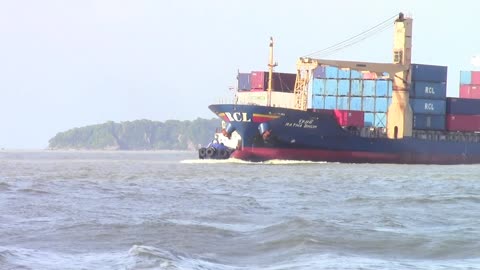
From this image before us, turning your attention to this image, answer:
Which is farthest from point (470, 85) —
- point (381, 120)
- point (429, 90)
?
point (381, 120)

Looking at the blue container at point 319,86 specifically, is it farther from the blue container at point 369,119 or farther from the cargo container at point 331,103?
the blue container at point 369,119

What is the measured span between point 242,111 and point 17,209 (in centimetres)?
3198

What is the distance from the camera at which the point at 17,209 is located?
1905 centimetres

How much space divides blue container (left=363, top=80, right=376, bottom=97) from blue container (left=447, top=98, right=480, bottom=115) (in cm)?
469

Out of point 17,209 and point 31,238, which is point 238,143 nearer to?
point 17,209

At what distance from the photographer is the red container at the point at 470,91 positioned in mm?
60438

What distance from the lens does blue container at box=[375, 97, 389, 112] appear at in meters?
53.8

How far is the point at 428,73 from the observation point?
55188 mm

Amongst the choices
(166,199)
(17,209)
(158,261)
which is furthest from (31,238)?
(166,199)

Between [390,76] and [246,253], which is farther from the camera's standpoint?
[390,76]

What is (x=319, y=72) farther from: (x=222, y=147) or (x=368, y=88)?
(x=222, y=147)

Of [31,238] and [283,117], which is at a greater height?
[283,117]

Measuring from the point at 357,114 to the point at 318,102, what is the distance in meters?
2.40

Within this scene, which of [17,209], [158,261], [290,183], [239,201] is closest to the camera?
[158,261]
